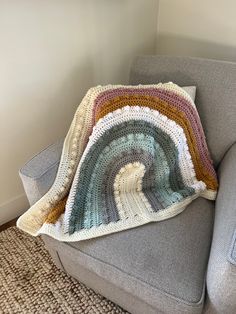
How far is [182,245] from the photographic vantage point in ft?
3.51

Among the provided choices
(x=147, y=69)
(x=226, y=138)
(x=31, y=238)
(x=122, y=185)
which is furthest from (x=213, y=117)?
(x=31, y=238)

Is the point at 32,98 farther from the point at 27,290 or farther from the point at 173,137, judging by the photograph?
the point at 27,290

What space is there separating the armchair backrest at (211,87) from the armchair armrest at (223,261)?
26 cm

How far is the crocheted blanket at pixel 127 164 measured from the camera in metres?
1.19

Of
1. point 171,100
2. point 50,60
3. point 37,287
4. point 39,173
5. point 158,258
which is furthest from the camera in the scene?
point 50,60

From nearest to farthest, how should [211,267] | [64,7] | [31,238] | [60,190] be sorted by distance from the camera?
1. [211,267]
2. [60,190]
3. [64,7]
4. [31,238]

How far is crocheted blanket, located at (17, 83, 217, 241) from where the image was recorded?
1.19 m

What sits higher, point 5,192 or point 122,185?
point 122,185

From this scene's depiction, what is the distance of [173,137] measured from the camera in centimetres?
124

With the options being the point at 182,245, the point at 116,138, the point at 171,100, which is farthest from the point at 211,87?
the point at 182,245

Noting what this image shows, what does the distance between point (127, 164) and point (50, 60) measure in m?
0.65

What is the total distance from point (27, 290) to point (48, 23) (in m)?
1.15

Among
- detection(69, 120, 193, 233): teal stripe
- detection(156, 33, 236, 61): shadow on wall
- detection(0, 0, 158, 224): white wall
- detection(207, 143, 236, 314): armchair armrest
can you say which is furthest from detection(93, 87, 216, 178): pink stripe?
detection(156, 33, 236, 61): shadow on wall

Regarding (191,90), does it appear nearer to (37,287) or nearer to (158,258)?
(158,258)
